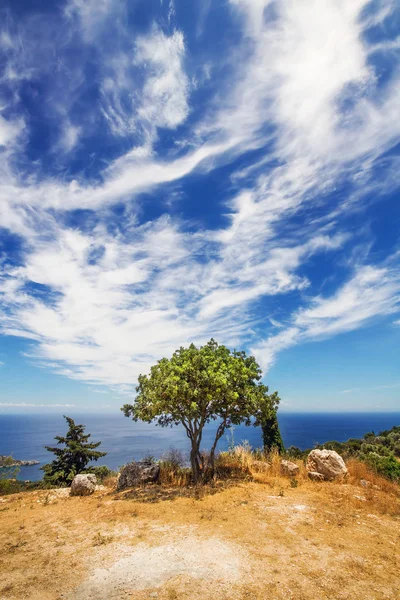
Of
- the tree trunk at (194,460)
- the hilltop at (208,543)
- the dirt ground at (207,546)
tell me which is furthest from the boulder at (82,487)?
the tree trunk at (194,460)

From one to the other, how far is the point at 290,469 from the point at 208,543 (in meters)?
7.52

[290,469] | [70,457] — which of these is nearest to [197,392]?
[290,469]

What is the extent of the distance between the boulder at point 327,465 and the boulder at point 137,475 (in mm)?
6748

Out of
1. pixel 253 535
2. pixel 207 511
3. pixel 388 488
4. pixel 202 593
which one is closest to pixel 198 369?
pixel 207 511

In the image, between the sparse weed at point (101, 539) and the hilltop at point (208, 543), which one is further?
the sparse weed at point (101, 539)

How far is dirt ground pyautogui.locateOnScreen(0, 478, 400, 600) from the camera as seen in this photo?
5.43 metres

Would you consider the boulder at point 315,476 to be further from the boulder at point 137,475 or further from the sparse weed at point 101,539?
the sparse weed at point 101,539

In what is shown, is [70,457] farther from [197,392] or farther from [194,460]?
[197,392]

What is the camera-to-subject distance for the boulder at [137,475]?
41.9 ft

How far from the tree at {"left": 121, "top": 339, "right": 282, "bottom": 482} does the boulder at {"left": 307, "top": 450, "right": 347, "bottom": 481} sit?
3.24m

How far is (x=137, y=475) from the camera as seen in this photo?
12852mm

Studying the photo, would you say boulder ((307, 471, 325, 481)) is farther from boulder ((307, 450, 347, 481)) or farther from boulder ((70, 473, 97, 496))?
boulder ((70, 473, 97, 496))

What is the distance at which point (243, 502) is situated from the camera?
32.9ft

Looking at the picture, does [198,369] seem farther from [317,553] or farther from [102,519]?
[317,553]
